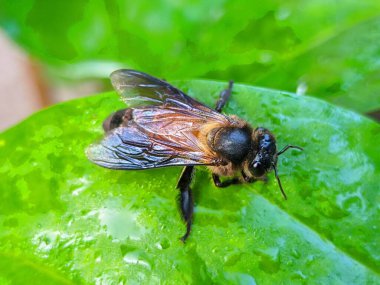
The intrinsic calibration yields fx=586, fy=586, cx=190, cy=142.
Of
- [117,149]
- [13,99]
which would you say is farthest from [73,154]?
[13,99]

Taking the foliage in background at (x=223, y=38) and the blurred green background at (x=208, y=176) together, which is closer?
the blurred green background at (x=208, y=176)

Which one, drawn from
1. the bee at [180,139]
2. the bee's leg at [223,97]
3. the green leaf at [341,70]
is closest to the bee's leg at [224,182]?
the bee at [180,139]

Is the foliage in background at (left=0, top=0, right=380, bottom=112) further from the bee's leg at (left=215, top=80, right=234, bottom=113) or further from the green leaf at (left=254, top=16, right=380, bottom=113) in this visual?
the bee's leg at (left=215, top=80, right=234, bottom=113)

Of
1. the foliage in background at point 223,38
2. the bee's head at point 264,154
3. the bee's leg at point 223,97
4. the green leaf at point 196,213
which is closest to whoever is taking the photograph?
the green leaf at point 196,213

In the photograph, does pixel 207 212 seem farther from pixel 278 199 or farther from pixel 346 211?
pixel 346 211

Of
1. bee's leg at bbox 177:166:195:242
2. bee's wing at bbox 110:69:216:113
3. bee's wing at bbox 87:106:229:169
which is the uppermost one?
bee's wing at bbox 110:69:216:113

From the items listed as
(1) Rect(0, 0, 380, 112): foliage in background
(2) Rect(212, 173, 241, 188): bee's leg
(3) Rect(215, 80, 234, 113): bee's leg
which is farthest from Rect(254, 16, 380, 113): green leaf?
(2) Rect(212, 173, 241, 188): bee's leg

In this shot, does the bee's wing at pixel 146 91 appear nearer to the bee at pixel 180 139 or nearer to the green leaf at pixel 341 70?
the bee at pixel 180 139
